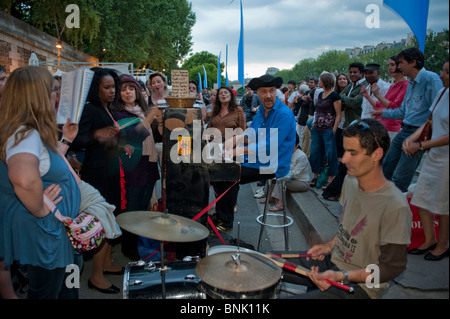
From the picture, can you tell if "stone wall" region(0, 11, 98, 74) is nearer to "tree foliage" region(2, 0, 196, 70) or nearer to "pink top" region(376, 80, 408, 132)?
"tree foliage" region(2, 0, 196, 70)

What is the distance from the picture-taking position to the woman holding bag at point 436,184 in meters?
1.42

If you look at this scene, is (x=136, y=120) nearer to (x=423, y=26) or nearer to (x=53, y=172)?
(x=53, y=172)

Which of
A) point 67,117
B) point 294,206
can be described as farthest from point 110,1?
point 67,117

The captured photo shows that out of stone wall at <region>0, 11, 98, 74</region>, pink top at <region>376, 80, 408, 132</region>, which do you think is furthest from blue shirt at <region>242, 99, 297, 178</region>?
stone wall at <region>0, 11, 98, 74</region>

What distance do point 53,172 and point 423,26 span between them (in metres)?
2.23

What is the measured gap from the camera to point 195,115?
122 inches

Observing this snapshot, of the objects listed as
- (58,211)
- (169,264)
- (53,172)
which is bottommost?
(169,264)

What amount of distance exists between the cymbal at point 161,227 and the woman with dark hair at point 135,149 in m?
1.26

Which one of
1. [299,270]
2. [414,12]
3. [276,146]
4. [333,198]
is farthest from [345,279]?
[333,198]

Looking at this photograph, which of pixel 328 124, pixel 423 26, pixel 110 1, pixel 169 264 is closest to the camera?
pixel 423 26

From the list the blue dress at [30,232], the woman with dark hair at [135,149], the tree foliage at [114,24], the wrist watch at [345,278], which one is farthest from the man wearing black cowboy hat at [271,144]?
the tree foliage at [114,24]

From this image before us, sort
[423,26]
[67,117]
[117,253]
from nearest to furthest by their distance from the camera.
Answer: [423,26] → [67,117] → [117,253]

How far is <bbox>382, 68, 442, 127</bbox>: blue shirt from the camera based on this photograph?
2688 millimetres

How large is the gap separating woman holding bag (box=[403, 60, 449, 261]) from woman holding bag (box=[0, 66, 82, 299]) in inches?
77.3
